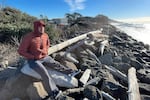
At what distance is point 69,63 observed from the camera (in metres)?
10.3

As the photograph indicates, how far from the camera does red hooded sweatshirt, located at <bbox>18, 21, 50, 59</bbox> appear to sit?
7973mm

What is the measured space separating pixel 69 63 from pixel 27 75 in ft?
7.79

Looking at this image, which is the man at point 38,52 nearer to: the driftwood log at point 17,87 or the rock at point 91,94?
the driftwood log at point 17,87

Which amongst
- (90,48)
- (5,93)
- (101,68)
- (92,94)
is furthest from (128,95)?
(90,48)

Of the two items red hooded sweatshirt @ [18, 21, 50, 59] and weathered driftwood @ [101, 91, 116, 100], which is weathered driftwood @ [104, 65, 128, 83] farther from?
red hooded sweatshirt @ [18, 21, 50, 59]

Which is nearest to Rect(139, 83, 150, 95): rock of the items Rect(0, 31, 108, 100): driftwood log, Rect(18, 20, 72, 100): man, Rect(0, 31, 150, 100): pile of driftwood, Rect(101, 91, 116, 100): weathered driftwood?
Rect(0, 31, 150, 100): pile of driftwood

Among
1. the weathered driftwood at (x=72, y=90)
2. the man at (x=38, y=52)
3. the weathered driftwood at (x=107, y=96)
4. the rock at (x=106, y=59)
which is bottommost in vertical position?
the weathered driftwood at (x=107, y=96)

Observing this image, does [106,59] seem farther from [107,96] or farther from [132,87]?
[107,96]

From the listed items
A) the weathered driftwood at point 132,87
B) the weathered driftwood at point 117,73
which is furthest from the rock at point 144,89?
the weathered driftwood at point 117,73

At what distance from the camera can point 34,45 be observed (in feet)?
26.4

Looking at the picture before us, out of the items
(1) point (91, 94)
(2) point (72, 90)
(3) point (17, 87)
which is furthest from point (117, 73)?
(3) point (17, 87)

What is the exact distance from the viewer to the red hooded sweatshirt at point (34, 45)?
797cm

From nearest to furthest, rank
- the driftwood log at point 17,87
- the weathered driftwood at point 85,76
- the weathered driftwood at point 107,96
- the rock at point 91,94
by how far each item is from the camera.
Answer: the rock at point 91,94, the weathered driftwood at point 107,96, the driftwood log at point 17,87, the weathered driftwood at point 85,76

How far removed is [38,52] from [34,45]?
236 millimetres
